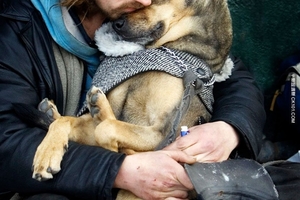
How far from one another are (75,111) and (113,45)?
1.20 feet

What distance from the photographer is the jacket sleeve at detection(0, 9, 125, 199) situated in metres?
2.01

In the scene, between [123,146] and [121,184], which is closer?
[121,184]

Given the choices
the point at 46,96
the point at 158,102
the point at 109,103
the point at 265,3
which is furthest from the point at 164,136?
the point at 265,3

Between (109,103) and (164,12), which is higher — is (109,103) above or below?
below

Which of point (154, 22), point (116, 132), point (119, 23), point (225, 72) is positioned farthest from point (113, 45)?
point (225, 72)

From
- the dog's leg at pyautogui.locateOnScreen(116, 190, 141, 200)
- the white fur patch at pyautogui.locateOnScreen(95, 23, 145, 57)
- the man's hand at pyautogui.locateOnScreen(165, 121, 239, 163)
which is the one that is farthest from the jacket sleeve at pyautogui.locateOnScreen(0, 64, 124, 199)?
the white fur patch at pyautogui.locateOnScreen(95, 23, 145, 57)

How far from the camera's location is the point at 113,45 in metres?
2.35

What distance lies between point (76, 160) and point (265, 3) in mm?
1806

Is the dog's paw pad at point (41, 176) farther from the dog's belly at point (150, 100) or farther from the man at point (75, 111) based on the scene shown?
the dog's belly at point (150, 100)

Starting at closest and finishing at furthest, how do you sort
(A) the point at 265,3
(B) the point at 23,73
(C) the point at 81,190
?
(C) the point at 81,190, (B) the point at 23,73, (A) the point at 265,3

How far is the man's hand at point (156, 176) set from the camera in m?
2.03

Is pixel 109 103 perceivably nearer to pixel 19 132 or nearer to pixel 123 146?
pixel 123 146

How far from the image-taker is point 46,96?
2.31 metres

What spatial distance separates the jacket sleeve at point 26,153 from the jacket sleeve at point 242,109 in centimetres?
60
